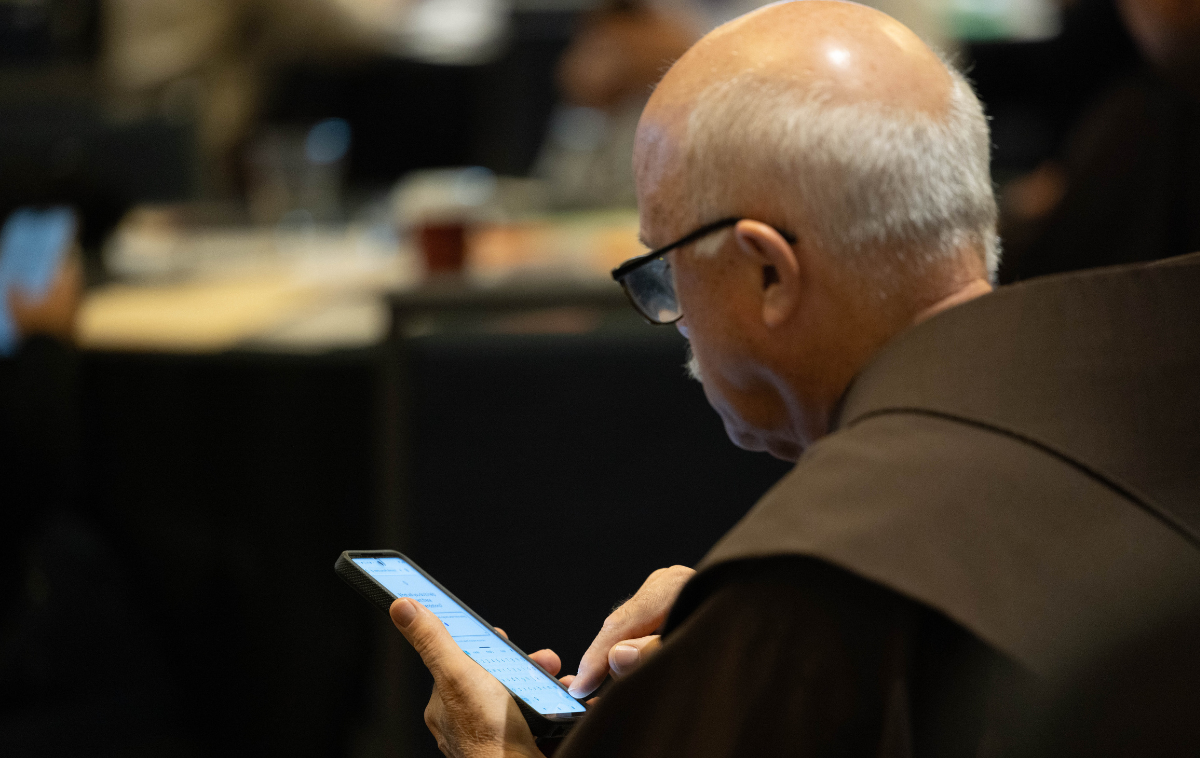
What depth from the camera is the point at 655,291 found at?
36.9 inches

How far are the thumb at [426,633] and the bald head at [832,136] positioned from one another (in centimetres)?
31

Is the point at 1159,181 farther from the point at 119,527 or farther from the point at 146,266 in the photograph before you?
the point at 146,266

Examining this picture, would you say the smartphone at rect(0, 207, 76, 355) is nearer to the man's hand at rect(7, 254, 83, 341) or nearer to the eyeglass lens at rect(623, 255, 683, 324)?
the man's hand at rect(7, 254, 83, 341)

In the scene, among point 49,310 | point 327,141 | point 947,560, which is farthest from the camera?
point 327,141

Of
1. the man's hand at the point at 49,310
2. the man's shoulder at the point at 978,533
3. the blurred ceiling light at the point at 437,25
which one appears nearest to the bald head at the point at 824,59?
the man's shoulder at the point at 978,533

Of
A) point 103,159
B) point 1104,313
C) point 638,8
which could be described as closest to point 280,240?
point 103,159

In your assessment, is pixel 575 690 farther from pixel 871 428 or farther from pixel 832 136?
pixel 832 136

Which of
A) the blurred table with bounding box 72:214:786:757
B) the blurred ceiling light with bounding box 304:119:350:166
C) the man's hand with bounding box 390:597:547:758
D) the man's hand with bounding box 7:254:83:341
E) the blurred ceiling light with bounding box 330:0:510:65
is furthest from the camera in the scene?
the blurred ceiling light with bounding box 330:0:510:65

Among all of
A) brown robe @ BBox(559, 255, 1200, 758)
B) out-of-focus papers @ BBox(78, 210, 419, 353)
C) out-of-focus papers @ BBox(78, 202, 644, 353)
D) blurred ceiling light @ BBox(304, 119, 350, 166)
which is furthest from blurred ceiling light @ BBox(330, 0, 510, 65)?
brown robe @ BBox(559, 255, 1200, 758)

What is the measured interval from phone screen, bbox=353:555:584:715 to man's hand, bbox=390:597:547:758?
2 cm

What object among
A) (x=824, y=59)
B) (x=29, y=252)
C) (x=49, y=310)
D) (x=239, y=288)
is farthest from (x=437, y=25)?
(x=824, y=59)

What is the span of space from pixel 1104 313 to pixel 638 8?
260 cm

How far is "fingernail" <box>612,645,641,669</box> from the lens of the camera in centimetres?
81

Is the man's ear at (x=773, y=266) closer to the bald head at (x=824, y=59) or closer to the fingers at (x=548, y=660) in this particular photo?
the bald head at (x=824, y=59)
